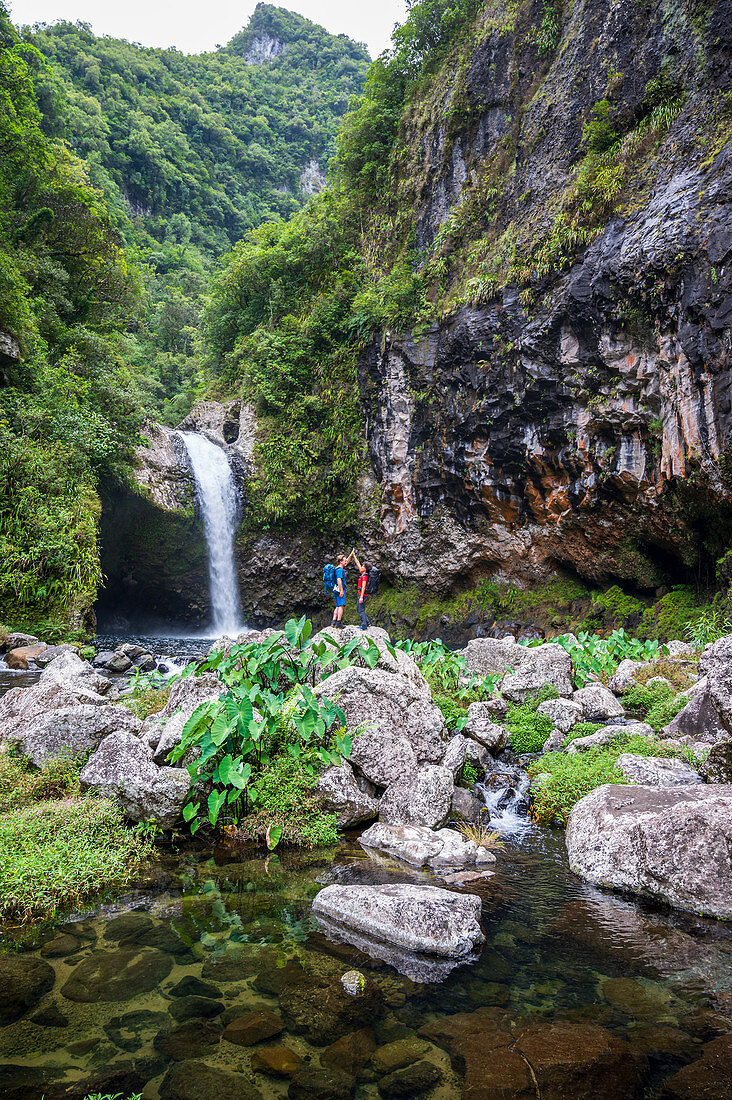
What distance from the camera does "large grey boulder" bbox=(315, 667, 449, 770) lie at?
477cm

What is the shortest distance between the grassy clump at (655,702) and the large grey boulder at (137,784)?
5.48 m

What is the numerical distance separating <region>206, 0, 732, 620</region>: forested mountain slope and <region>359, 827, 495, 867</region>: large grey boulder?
10094 mm

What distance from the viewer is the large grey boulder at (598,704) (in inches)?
286

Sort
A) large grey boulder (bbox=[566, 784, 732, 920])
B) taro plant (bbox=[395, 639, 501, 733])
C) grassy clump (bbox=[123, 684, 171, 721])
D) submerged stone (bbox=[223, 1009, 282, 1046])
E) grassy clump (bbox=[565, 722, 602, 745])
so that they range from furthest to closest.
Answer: taro plant (bbox=[395, 639, 501, 733]) < grassy clump (bbox=[123, 684, 171, 721]) < grassy clump (bbox=[565, 722, 602, 745]) < large grey boulder (bbox=[566, 784, 732, 920]) < submerged stone (bbox=[223, 1009, 282, 1046])

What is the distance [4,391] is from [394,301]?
1221 cm

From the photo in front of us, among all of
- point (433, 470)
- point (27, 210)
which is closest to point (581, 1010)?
point (433, 470)

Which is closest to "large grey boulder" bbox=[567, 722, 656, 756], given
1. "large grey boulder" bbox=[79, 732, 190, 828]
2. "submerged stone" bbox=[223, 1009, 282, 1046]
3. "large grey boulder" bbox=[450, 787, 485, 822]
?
"large grey boulder" bbox=[450, 787, 485, 822]

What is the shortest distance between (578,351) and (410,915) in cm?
1411

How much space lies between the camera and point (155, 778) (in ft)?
12.5

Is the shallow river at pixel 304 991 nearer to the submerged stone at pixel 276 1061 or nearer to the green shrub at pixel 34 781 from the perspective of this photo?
the submerged stone at pixel 276 1061

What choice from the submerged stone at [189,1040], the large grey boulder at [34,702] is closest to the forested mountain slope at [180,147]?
the large grey boulder at [34,702]

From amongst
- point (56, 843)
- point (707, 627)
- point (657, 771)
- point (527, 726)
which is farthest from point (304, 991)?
point (707, 627)

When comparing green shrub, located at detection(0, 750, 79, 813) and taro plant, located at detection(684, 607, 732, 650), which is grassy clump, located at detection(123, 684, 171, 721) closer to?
green shrub, located at detection(0, 750, 79, 813)

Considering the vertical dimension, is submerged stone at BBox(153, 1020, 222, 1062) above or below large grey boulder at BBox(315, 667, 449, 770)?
below
